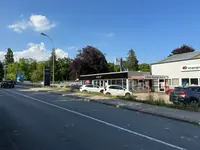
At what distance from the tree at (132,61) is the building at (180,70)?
7106cm

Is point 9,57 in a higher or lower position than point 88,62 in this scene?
higher

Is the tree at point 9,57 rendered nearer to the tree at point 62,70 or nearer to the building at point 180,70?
the tree at point 62,70

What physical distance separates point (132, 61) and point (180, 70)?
7820 centimetres

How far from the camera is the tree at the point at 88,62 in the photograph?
166 feet

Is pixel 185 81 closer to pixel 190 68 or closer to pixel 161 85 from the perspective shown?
pixel 190 68

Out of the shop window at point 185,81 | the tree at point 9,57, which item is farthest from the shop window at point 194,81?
the tree at point 9,57

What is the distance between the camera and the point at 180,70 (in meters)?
32.1

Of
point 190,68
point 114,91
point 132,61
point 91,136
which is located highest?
point 132,61

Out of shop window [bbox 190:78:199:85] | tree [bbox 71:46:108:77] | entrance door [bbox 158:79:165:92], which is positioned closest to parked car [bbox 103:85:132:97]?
shop window [bbox 190:78:199:85]

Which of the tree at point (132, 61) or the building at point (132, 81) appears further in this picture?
the tree at point (132, 61)

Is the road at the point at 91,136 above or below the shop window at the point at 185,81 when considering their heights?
below

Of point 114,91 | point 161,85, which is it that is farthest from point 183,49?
point 114,91

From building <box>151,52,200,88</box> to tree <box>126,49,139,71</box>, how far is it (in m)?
71.1

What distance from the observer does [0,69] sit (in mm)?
92688
